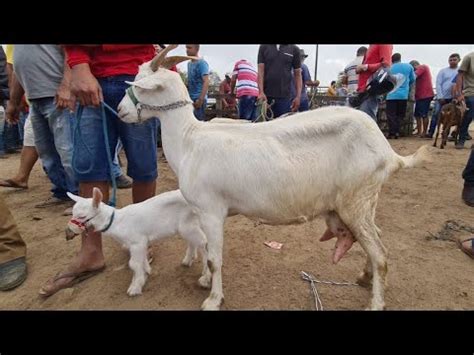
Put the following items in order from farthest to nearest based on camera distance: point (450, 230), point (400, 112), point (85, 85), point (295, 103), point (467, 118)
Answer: point (400, 112) < point (467, 118) < point (295, 103) < point (450, 230) < point (85, 85)

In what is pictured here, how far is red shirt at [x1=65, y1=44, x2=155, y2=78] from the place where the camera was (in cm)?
230

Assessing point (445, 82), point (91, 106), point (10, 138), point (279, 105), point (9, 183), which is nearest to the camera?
point (91, 106)

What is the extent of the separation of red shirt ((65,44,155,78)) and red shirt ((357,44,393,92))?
316 centimetres

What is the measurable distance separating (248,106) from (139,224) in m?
4.38

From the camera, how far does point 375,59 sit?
434 cm

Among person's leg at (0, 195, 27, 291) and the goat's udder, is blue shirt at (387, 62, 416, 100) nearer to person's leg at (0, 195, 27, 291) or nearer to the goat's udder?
the goat's udder

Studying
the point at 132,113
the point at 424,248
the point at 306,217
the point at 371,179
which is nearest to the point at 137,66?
the point at 132,113

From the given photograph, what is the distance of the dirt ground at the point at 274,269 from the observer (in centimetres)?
227

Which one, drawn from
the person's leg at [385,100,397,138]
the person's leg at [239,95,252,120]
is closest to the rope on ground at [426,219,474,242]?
the person's leg at [239,95,252,120]

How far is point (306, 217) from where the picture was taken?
6.78 feet

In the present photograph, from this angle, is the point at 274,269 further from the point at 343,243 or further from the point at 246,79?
the point at 246,79

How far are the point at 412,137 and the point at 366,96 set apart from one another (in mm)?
6825

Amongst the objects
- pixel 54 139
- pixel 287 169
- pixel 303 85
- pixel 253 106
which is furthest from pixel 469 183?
pixel 54 139

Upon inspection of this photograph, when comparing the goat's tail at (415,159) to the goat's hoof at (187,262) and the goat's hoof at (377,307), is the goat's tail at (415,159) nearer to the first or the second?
the goat's hoof at (377,307)
